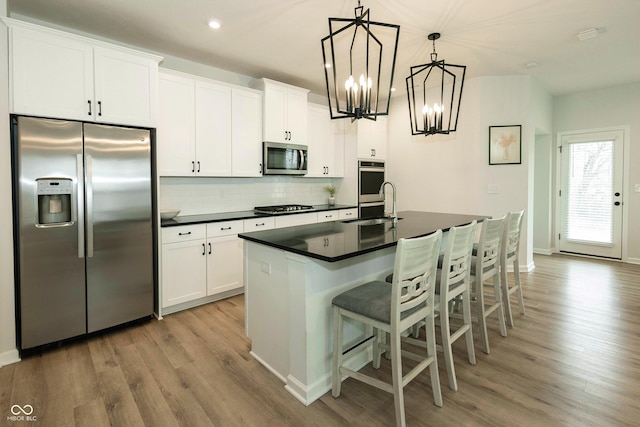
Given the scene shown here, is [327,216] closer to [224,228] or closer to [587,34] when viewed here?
[224,228]

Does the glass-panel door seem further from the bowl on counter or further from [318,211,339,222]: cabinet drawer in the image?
the bowl on counter

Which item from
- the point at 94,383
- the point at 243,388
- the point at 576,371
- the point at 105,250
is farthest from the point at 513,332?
the point at 105,250

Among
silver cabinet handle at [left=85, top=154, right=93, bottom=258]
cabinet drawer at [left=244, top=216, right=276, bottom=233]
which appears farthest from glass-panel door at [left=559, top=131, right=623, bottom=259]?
silver cabinet handle at [left=85, top=154, right=93, bottom=258]

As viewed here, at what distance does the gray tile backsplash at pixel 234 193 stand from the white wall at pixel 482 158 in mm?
1746

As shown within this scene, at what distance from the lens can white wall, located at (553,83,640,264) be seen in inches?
201

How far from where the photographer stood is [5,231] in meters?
2.38

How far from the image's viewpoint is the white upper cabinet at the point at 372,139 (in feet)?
17.1

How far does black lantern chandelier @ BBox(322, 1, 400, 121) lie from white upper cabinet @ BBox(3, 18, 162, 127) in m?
1.68

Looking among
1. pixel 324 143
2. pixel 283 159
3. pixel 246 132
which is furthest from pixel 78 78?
pixel 324 143

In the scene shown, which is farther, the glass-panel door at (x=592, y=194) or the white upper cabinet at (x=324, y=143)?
the glass-panel door at (x=592, y=194)

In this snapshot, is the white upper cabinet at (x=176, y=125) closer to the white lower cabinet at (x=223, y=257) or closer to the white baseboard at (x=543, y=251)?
the white lower cabinet at (x=223, y=257)

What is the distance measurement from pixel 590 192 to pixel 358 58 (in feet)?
15.3

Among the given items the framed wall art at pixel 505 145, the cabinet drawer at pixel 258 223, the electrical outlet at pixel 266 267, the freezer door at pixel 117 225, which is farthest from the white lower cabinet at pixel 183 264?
the framed wall art at pixel 505 145

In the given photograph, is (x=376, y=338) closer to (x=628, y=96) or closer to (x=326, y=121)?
(x=326, y=121)
